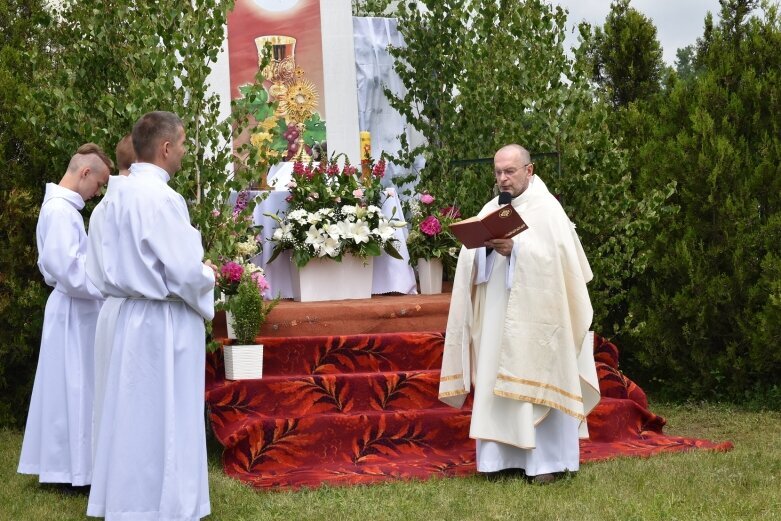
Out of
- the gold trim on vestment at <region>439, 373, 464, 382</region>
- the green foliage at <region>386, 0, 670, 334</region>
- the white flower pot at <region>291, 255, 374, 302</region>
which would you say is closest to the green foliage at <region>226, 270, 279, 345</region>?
the white flower pot at <region>291, 255, 374, 302</region>

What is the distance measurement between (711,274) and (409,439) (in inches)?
145

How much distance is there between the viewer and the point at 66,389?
6.49 metres

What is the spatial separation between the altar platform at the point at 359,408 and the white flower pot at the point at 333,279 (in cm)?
30

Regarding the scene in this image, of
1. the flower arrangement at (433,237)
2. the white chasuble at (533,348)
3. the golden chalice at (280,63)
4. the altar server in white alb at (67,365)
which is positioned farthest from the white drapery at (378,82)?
the altar server in white alb at (67,365)

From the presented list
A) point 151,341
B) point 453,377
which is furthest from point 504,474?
point 151,341

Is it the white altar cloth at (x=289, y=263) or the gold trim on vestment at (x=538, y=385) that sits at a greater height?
the white altar cloth at (x=289, y=263)

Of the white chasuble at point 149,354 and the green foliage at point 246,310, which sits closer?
the white chasuble at point 149,354

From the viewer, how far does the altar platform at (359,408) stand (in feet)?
22.6

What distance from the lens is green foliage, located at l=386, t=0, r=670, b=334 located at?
883 centimetres

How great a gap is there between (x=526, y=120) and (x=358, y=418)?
3154 mm

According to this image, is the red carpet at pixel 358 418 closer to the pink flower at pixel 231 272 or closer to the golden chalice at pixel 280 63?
the pink flower at pixel 231 272

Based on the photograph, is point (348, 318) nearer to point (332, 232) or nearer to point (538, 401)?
point (332, 232)

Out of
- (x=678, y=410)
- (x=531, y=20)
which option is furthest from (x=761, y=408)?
(x=531, y=20)

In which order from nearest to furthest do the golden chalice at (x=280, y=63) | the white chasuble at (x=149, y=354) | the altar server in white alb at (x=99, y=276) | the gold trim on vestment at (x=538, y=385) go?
the white chasuble at (x=149, y=354), the altar server in white alb at (x=99, y=276), the gold trim on vestment at (x=538, y=385), the golden chalice at (x=280, y=63)
